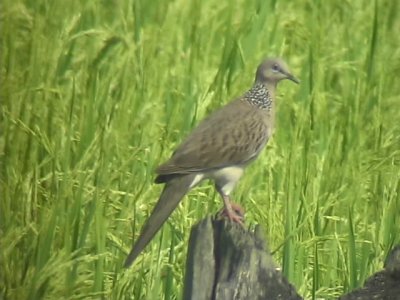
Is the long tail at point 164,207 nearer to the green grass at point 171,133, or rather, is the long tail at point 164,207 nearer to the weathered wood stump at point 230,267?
the green grass at point 171,133

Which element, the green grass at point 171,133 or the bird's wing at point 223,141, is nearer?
the bird's wing at point 223,141

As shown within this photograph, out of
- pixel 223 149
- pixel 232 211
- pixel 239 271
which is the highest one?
pixel 223 149

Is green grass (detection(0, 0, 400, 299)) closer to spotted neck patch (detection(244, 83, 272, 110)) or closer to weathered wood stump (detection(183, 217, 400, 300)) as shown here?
spotted neck patch (detection(244, 83, 272, 110))

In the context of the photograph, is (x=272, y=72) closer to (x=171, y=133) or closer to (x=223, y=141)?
(x=223, y=141)

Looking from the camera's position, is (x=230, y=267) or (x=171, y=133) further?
(x=171, y=133)

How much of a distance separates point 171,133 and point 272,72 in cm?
37

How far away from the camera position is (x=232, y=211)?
2.93 metres

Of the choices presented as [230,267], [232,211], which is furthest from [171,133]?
[230,267]

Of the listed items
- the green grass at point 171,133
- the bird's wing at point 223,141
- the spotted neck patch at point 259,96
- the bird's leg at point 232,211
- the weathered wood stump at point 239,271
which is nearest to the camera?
the weathered wood stump at point 239,271

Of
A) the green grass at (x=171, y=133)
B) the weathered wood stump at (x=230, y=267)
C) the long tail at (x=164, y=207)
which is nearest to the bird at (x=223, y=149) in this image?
the long tail at (x=164, y=207)

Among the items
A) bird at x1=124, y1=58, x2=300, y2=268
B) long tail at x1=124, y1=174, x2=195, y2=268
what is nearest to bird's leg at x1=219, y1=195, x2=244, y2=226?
bird at x1=124, y1=58, x2=300, y2=268

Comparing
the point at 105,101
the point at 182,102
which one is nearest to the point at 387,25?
the point at 182,102

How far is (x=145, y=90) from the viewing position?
132 inches

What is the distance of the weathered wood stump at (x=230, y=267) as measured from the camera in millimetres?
2479
